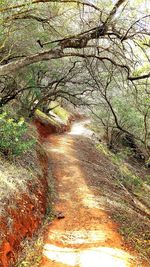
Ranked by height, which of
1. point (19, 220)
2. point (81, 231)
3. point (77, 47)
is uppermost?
point (77, 47)

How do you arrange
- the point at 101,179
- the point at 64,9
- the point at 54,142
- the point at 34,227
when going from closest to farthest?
the point at 34,227 < the point at 64,9 < the point at 101,179 < the point at 54,142

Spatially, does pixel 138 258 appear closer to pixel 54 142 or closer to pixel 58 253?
pixel 58 253

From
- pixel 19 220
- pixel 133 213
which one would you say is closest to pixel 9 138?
pixel 19 220

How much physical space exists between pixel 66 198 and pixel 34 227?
359 centimetres

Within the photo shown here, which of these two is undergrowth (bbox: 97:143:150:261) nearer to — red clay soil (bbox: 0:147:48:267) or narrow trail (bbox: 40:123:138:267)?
narrow trail (bbox: 40:123:138:267)

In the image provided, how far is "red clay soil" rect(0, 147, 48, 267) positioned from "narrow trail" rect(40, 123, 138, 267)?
622 mm

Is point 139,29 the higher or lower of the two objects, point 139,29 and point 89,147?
the higher

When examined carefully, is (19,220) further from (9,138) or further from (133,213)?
(133,213)

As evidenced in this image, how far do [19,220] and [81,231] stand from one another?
224 centimetres

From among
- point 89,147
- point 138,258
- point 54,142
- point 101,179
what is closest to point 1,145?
point 138,258

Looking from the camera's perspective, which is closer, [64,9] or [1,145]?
[1,145]

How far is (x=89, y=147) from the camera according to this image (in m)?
29.8

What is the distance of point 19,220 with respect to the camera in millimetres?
10023

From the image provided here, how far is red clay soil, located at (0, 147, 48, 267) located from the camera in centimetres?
863
